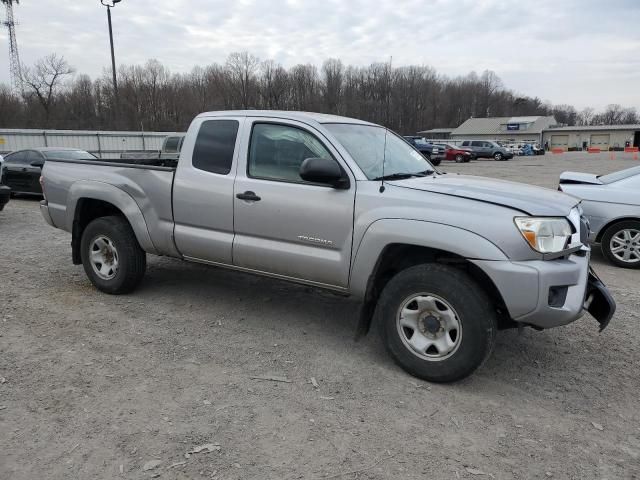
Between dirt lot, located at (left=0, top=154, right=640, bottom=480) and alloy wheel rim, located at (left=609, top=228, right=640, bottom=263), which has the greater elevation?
alloy wheel rim, located at (left=609, top=228, right=640, bottom=263)

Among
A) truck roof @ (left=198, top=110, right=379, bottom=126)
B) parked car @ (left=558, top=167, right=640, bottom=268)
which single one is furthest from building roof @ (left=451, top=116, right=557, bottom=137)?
truck roof @ (left=198, top=110, right=379, bottom=126)

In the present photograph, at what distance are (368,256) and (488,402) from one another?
131 cm

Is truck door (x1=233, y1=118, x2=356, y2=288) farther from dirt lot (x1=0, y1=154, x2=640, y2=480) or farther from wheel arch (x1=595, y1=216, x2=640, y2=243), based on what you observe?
wheel arch (x1=595, y1=216, x2=640, y2=243)

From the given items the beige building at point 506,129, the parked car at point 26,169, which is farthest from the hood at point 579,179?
the beige building at point 506,129

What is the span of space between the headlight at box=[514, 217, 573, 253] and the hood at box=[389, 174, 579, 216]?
6 cm

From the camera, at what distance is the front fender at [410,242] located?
3.36m

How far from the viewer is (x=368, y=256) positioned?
379cm

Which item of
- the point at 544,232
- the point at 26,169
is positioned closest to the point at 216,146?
the point at 544,232

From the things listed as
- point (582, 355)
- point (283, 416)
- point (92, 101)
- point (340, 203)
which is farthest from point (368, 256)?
point (92, 101)

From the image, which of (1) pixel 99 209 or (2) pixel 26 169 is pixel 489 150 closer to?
(2) pixel 26 169

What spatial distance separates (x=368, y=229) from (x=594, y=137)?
10562cm

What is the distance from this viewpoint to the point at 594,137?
94.2 meters

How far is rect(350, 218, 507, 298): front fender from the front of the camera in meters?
3.36

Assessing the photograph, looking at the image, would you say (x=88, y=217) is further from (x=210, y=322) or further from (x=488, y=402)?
(x=488, y=402)
